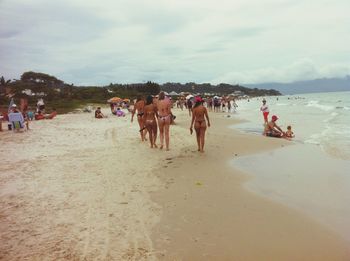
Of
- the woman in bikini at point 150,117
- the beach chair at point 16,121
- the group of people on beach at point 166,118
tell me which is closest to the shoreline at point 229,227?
the group of people on beach at point 166,118

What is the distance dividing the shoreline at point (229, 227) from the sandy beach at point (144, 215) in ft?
0.04

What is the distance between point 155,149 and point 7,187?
507 cm

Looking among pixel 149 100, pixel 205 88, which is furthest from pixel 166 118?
pixel 205 88

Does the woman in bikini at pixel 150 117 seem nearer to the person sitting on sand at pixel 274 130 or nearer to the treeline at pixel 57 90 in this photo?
the person sitting on sand at pixel 274 130

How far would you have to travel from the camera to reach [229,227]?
15.9ft

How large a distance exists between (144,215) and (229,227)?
125 cm

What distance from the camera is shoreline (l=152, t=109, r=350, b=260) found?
416 centimetres

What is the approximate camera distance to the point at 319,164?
9.21 metres

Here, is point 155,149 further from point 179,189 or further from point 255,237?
point 255,237

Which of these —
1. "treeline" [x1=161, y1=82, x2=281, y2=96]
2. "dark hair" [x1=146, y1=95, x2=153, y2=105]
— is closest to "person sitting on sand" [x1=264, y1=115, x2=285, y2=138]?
"dark hair" [x1=146, y1=95, x2=153, y2=105]

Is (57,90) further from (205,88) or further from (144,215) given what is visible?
(205,88)

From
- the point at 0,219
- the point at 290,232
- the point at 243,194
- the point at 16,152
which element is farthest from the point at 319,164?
the point at 16,152

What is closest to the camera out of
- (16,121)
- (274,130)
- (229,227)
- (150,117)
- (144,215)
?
(229,227)

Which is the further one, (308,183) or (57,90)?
(57,90)
